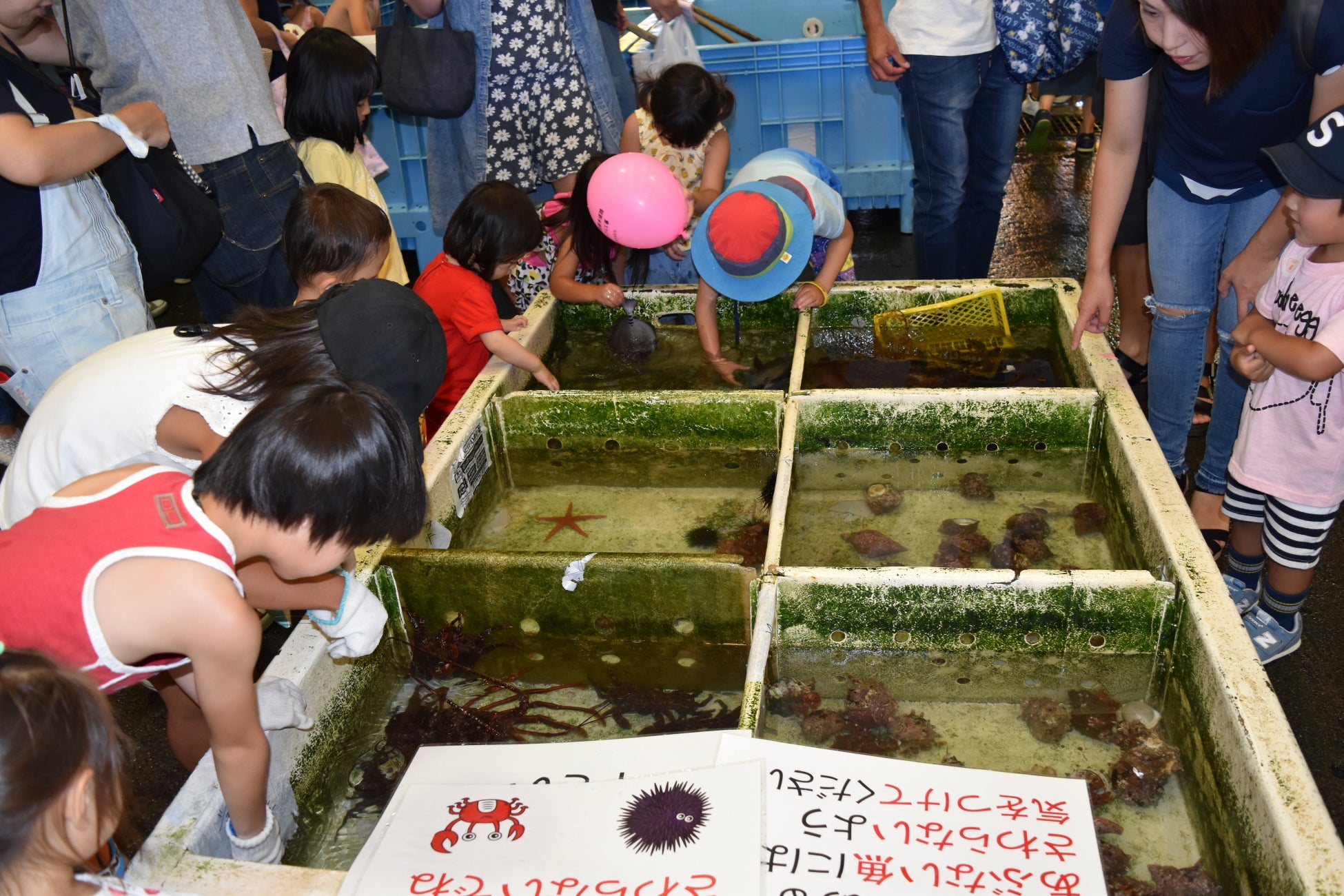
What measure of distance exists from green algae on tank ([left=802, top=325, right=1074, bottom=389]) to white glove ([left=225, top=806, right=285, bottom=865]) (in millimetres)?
1973

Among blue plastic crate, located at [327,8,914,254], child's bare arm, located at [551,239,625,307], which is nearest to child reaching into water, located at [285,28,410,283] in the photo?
child's bare arm, located at [551,239,625,307]

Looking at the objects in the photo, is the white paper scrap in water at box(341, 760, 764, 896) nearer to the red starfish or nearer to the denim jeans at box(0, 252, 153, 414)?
Answer: the red starfish

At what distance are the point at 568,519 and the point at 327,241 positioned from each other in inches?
36.7

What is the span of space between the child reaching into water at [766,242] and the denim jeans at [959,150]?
0.42 m

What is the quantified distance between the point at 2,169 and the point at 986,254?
130 inches

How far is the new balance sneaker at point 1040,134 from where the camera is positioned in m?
6.06

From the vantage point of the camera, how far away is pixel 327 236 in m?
2.35

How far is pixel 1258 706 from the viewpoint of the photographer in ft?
5.01

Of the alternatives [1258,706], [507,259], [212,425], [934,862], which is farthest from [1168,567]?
[507,259]

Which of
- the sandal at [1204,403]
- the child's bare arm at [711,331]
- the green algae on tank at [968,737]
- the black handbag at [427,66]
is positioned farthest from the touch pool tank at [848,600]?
the black handbag at [427,66]

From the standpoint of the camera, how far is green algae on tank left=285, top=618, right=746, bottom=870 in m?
Result: 1.82

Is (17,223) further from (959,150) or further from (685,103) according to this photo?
(959,150)

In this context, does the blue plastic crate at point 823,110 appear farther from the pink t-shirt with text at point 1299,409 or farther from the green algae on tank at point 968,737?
the green algae on tank at point 968,737

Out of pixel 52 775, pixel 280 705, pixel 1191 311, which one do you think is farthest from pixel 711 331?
pixel 52 775
